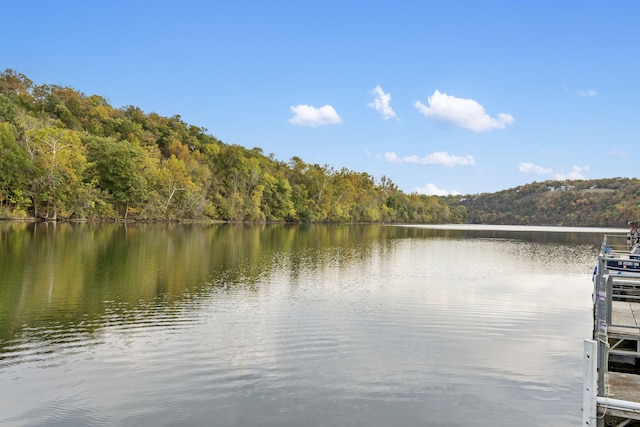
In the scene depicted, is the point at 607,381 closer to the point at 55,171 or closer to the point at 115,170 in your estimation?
the point at 55,171

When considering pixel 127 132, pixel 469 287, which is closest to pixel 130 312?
pixel 469 287

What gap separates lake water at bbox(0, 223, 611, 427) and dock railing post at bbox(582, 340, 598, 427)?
3.02 m

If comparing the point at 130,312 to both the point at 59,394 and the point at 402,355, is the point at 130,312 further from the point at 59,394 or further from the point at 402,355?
the point at 402,355

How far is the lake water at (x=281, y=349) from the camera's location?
885 centimetres

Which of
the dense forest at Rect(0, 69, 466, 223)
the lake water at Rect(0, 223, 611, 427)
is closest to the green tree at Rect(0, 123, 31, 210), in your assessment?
the dense forest at Rect(0, 69, 466, 223)

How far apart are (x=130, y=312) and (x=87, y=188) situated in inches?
2784

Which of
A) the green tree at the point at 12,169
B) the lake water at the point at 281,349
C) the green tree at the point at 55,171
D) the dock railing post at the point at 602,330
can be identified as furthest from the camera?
the green tree at the point at 55,171

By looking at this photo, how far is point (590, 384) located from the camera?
577 cm

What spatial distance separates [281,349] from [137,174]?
8083cm

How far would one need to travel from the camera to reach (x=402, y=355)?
12414mm

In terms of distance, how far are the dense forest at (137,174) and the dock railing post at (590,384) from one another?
7770cm

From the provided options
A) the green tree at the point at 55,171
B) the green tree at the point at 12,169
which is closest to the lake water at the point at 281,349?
the green tree at the point at 12,169

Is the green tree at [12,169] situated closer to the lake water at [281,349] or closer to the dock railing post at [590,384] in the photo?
the lake water at [281,349]

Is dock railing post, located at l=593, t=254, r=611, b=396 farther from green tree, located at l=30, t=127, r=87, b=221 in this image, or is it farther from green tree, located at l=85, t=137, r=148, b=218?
green tree, located at l=85, t=137, r=148, b=218
